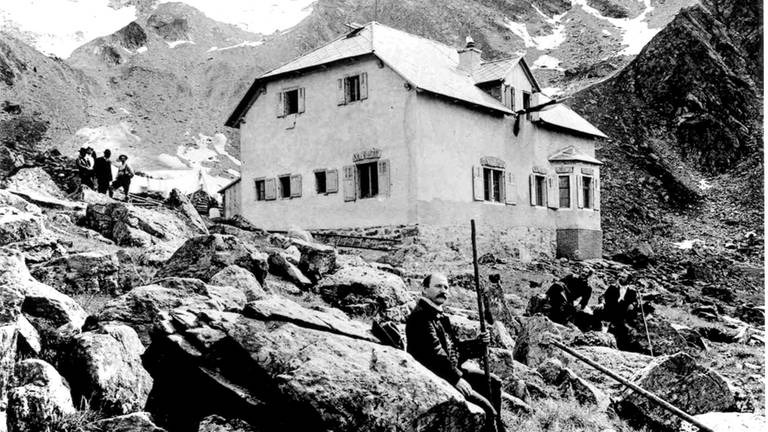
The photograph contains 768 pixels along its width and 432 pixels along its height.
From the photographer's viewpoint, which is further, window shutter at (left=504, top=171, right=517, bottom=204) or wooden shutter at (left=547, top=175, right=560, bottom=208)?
wooden shutter at (left=547, top=175, right=560, bottom=208)

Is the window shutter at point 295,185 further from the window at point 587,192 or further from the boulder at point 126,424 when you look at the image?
the boulder at point 126,424

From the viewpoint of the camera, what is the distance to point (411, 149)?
23.6 meters

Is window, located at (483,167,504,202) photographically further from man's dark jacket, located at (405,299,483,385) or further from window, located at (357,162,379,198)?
man's dark jacket, located at (405,299,483,385)

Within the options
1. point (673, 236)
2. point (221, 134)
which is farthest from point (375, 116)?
point (221, 134)

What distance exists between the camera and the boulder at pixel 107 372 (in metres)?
6.49

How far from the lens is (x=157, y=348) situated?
6895 mm

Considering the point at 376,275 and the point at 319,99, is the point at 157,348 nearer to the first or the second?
the point at 376,275

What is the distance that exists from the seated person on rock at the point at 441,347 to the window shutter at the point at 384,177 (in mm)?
16760

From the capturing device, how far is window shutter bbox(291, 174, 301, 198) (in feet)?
86.3

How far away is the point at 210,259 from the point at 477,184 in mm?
14823

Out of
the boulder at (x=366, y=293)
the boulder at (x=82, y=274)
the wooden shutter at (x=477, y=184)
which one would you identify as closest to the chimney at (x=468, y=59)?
the wooden shutter at (x=477, y=184)

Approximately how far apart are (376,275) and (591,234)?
19.6 meters

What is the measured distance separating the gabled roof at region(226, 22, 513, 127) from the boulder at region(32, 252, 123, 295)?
13.8 metres

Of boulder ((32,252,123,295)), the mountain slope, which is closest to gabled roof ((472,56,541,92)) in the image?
the mountain slope
